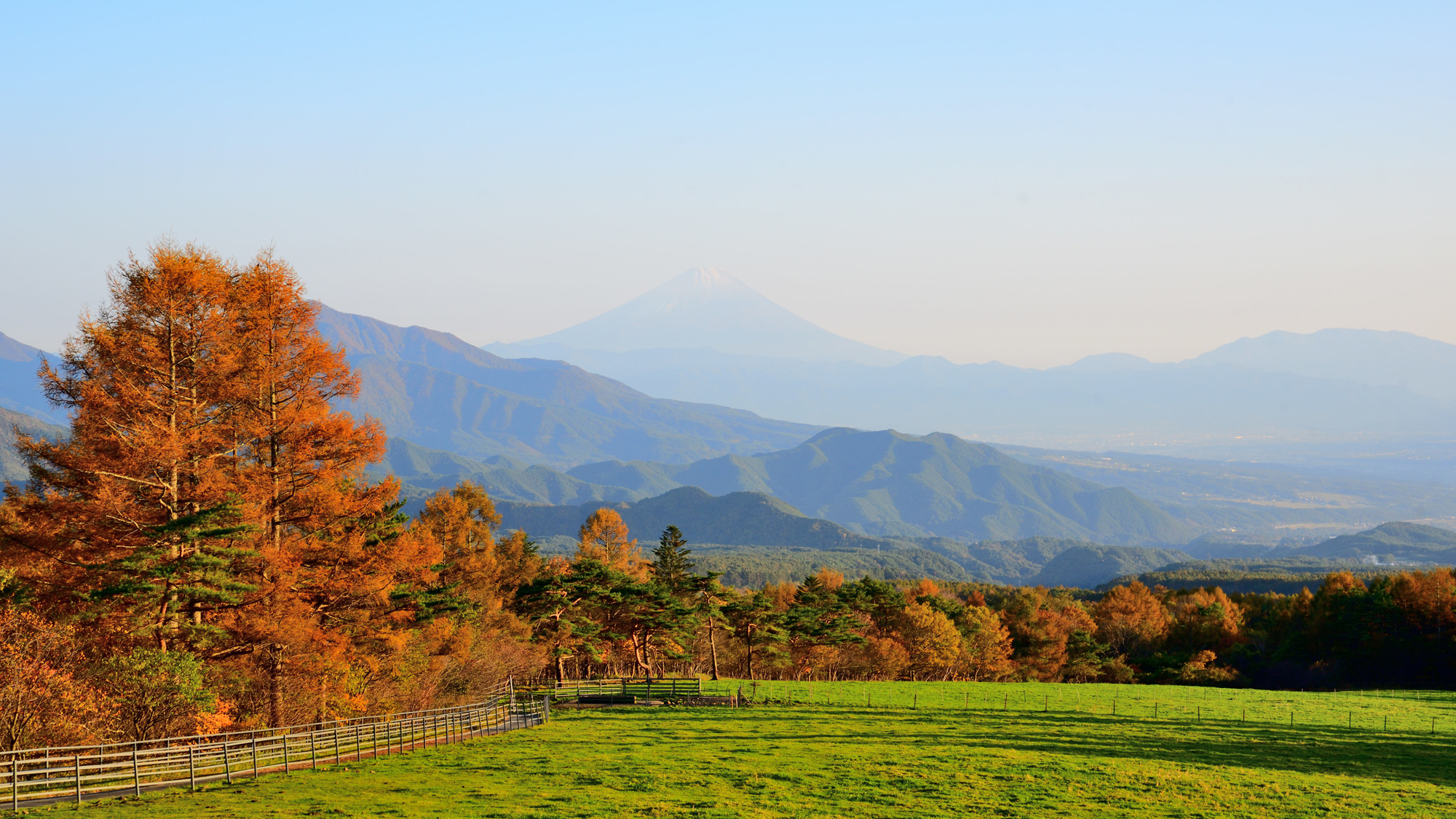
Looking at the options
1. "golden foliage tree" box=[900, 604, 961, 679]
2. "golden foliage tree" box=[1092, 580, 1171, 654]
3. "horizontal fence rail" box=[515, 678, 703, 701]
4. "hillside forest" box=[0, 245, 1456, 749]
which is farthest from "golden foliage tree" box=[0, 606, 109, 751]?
"golden foliage tree" box=[1092, 580, 1171, 654]

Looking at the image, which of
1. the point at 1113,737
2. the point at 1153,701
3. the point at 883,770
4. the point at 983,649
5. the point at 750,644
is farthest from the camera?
the point at 983,649

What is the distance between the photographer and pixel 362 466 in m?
30.4

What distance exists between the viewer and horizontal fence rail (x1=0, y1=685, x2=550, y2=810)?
854 inches

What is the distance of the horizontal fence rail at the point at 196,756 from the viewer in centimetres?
2169

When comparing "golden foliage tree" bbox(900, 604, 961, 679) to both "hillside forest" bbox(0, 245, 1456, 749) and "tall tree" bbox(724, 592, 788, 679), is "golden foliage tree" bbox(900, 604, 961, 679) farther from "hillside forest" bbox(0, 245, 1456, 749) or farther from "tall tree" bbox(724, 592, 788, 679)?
"hillside forest" bbox(0, 245, 1456, 749)

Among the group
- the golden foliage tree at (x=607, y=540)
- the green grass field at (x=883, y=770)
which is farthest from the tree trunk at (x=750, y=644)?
the green grass field at (x=883, y=770)

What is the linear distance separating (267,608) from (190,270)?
10458 mm

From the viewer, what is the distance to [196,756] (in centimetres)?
2525

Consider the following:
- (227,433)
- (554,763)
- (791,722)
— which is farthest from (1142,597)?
(227,433)

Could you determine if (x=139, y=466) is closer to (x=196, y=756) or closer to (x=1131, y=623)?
(x=196, y=756)

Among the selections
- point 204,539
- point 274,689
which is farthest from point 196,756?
point 204,539

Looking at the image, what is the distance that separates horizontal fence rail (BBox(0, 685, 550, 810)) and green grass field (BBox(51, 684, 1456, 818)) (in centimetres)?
109

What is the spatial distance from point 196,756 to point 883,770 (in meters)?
20.9

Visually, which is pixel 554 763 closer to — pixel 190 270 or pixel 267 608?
pixel 267 608
